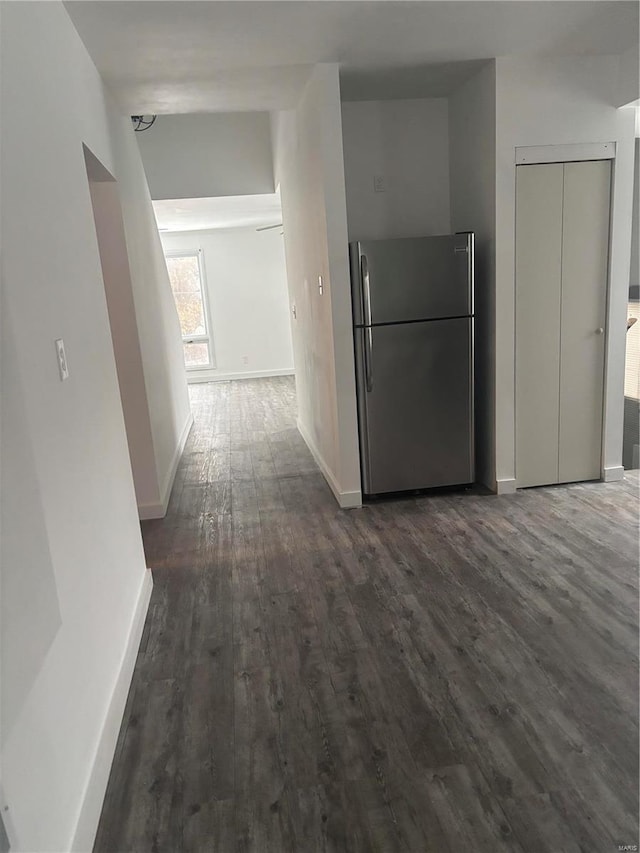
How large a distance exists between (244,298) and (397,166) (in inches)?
223

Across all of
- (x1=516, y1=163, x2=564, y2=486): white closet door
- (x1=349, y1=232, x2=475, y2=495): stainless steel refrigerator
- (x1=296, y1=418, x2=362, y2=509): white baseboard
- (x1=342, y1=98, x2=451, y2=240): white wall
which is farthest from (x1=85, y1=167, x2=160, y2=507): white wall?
(x1=516, y1=163, x2=564, y2=486): white closet door

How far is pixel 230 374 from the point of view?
31.2 feet

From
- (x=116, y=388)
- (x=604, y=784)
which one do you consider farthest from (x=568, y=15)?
(x=604, y=784)

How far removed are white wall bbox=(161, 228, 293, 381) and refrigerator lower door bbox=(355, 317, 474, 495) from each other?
5678mm

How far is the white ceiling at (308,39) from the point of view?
7.79 feet

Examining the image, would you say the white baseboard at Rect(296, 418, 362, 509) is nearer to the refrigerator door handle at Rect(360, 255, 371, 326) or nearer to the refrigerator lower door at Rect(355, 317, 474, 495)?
the refrigerator lower door at Rect(355, 317, 474, 495)

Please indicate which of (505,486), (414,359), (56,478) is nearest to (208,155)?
(414,359)

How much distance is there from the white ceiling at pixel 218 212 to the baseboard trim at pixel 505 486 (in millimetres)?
3866

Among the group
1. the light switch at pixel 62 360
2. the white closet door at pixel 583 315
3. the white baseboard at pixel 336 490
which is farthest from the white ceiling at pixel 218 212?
the light switch at pixel 62 360

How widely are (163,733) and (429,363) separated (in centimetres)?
245

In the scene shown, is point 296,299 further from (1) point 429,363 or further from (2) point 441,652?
(2) point 441,652

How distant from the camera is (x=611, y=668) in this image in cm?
203

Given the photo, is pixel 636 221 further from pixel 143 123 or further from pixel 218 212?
pixel 218 212

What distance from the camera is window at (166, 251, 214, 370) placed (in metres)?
9.12
